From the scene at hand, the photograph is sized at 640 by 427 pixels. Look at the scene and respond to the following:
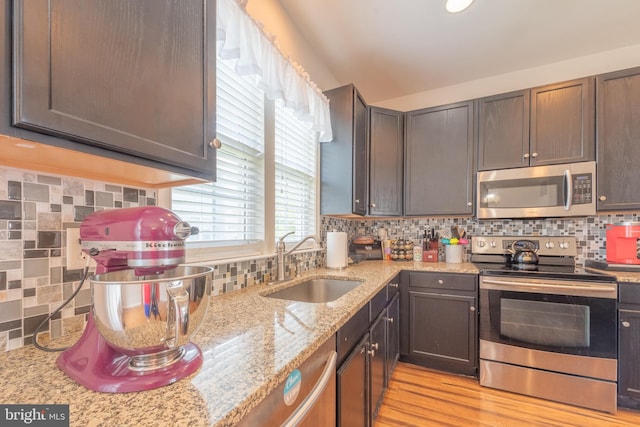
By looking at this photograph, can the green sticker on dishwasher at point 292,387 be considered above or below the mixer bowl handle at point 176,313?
below

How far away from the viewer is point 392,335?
1.96m

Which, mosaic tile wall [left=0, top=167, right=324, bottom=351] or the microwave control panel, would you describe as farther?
the microwave control panel

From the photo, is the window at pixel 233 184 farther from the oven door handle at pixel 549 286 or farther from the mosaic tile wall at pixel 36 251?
the oven door handle at pixel 549 286

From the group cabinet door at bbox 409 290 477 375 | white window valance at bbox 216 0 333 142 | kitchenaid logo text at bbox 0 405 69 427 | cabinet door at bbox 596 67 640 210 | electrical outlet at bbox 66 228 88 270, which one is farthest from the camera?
cabinet door at bbox 409 290 477 375

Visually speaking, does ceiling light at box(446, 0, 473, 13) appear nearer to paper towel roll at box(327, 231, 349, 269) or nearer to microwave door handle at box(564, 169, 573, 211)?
microwave door handle at box(564, 169, 573, 211)

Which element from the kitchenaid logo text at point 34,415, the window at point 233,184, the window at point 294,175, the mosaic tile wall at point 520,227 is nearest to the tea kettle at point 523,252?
the mosaic tile wall at point 520,227

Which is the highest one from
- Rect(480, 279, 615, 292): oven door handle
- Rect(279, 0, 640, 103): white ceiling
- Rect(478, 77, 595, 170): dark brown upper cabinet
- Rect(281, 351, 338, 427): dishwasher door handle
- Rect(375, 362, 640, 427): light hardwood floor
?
Rect(279, 0, 640, 103): white ceiling

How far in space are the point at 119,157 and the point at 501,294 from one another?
7.52ft

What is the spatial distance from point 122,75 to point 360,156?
6.29 feet

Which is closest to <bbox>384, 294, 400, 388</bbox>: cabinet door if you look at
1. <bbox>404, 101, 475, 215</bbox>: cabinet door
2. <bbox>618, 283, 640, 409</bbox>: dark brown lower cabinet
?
<bbox>404, 101, 475, 215</bbox>: cabinet door

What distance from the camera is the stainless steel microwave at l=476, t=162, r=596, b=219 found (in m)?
2.05

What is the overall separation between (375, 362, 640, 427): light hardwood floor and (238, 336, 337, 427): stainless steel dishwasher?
37.0 inches

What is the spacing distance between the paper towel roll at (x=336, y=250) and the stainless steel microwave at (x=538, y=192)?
3.99 feet

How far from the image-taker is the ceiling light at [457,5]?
1709 mm
